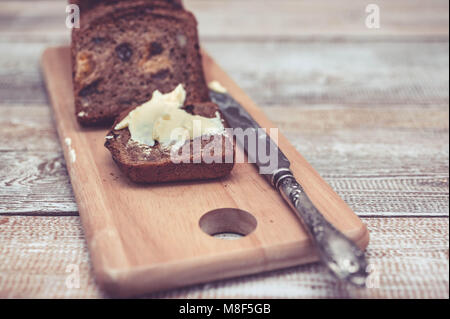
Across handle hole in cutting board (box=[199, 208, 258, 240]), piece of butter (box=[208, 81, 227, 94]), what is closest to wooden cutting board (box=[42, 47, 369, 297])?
handle hole in cutting board (box=[199, 208, 258, 240])

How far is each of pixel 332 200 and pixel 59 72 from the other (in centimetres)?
161

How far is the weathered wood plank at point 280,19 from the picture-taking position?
11.4 ft

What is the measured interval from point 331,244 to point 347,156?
33.3 inches

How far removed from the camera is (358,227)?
157 centimetres

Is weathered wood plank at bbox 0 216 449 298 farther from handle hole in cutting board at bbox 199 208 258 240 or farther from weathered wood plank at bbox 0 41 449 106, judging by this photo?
weathered wood plank at bbox 0 41 449 106

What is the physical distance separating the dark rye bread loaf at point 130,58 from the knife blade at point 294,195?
0.20m

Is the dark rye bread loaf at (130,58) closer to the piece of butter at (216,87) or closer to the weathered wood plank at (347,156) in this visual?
the piece of butter at (216,87)

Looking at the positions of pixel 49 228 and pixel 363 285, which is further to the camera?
pixel 49 228

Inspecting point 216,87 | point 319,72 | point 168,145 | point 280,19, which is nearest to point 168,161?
point 168,145

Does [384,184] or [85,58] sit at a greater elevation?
[85,58]
